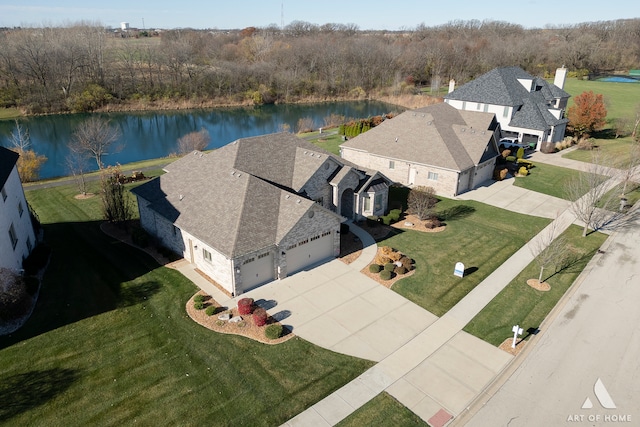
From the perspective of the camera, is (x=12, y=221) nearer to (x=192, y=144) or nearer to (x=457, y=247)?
(x=457, y=247)

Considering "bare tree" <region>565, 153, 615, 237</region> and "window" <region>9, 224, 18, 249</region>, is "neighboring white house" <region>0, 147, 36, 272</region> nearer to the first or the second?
"window" <region>9, 224, 18, 249</region>

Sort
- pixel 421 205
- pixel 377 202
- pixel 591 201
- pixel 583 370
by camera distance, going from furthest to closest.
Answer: pixel 377 202
pixel 421 205
pixel 591 201
pixel 583 370

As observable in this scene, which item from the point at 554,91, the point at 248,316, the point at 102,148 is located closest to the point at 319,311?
the point at 248,316

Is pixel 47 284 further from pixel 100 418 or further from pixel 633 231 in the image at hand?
pixel 633 231

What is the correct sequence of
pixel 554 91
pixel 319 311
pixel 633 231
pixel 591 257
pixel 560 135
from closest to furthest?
pixel 319 311, pixel 591 257, pixel 633 231, pixel 560 135, pixel 554 91

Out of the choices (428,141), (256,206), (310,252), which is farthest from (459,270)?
(428,141)

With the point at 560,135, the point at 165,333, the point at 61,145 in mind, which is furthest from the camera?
the point at 61,145

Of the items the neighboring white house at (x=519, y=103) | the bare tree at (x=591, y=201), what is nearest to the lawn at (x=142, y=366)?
the bare tree at (x=591, y=201)
